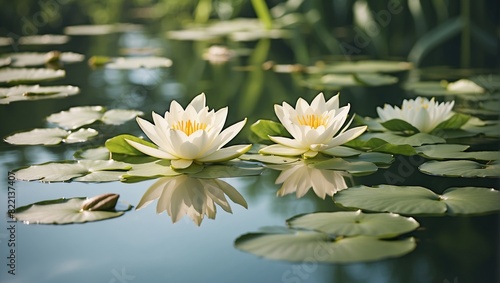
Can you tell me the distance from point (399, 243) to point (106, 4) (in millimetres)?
5699

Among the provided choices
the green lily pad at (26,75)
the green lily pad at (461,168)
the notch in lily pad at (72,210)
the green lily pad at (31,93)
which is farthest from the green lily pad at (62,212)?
the green lily pad at (26,75)

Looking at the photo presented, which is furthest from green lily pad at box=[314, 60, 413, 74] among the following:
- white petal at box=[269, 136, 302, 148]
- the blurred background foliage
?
white petal at box=[269, 136, 302, 148]

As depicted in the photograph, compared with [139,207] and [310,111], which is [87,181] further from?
[310,111]

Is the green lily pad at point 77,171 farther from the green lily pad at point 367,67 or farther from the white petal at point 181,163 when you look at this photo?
the green lily pad at point 367,67

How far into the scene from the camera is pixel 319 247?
83cm

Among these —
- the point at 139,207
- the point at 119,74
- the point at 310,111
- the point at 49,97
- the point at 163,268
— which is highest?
the point at 119,74

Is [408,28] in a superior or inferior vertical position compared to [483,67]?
superior

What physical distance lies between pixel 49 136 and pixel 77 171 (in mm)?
303

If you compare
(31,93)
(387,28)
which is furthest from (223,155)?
(387,28)

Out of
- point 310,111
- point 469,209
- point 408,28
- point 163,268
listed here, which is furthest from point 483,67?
point 163,268

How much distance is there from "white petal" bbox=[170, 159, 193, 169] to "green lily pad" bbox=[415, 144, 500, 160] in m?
0.45

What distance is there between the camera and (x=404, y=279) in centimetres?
76

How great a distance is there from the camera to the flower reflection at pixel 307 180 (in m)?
1.11

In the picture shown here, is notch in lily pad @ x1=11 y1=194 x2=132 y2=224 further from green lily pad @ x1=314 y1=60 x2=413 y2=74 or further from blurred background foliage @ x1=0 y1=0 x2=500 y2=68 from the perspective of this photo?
blurred background foliage @ x1=0 y1=0 x2=500 y2=68
